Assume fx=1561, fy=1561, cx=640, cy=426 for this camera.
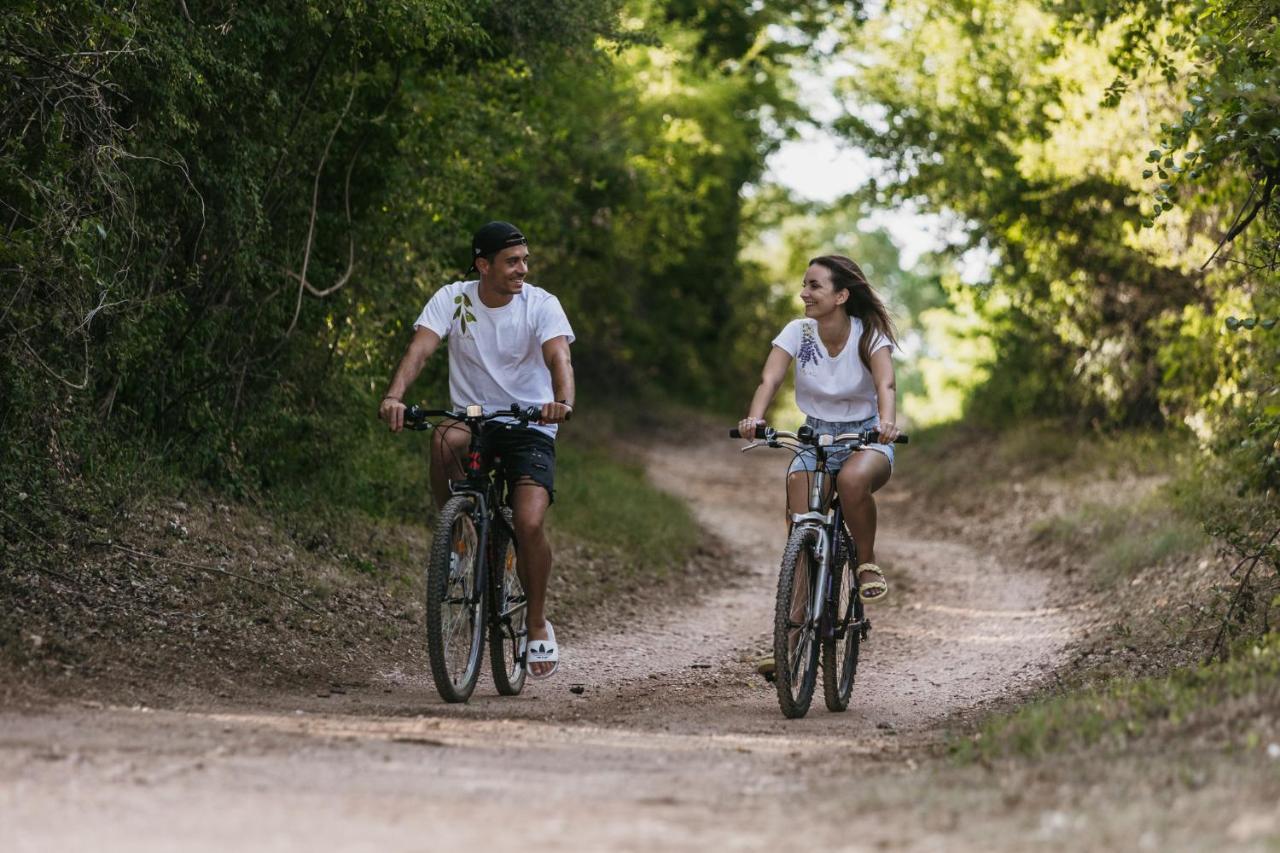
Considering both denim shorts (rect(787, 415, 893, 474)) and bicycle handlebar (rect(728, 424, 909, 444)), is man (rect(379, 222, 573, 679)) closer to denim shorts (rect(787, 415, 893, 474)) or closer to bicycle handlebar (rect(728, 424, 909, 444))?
bicycle handlebar (rect(728, 424, 909, 444))

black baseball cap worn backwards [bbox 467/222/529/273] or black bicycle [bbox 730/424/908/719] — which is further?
black baseball cap worn backwards [bbox 467/222/529/273]

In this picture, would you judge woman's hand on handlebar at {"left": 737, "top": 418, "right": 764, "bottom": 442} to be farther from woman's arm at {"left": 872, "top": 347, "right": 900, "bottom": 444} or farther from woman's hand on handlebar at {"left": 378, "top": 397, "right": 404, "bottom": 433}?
woman's hand on handlebar at {"left": 378, "top": 397, "right": 404, "bottom": 433}

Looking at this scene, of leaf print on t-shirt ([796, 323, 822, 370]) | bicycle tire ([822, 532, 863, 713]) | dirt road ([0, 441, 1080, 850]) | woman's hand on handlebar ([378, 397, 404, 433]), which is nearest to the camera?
dirt road ([0, 441, 1080, 850])

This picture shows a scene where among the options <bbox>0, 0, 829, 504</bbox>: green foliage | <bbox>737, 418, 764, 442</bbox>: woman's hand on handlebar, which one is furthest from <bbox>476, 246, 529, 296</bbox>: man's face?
<bbox>0, 0, 829, 504</bbox>: green foliage

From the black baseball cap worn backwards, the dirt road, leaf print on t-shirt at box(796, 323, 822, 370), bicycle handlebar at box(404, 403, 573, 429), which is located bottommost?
the dirt road

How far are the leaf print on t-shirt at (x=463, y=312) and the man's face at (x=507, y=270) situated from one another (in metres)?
0.15

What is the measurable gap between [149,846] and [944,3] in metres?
19.2

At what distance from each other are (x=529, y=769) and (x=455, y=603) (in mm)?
1953

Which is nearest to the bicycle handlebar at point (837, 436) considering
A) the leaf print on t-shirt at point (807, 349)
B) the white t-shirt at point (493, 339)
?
the leaf print on t-shirt at point (807, 349)

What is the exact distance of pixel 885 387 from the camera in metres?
7.71

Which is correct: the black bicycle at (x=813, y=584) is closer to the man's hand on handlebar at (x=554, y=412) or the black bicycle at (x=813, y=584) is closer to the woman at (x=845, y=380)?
the woman at (x=845, y=380)

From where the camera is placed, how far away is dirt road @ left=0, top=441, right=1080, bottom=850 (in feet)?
14.3

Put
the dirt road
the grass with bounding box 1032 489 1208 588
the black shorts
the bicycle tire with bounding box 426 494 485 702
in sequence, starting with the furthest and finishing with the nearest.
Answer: the grass with bounding box 1032 489 1208 588 → the black shorts → the bicycle tire with bounding box 426 494 485 702 → the dirt road

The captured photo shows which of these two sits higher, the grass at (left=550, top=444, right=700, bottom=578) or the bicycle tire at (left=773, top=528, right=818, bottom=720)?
the grass at (left=550, top=444, right=700, bottom=578)
